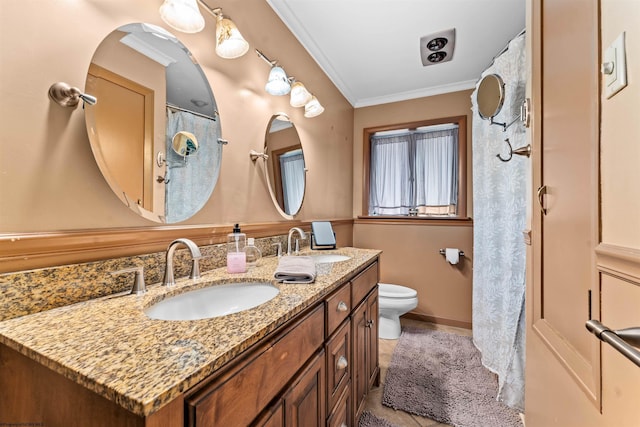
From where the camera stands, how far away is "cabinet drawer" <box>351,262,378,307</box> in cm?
120

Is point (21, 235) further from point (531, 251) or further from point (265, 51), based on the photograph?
point (531, 251)

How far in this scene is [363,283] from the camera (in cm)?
134

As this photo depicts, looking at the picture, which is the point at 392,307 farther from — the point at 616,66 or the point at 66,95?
the point at 66,95

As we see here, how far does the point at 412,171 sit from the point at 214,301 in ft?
7.91

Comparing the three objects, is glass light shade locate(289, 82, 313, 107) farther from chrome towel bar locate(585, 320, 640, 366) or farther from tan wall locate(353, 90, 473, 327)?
chrome towel bar locate(585, 320, 640, 366)

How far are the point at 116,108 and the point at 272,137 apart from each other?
0.83 m

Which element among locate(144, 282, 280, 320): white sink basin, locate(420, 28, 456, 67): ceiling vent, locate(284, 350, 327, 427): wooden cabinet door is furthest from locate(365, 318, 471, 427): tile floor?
locate(420, 28, 456, 67): ceiling vent

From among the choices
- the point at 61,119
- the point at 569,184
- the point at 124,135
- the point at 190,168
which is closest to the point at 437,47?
the point at 569,184

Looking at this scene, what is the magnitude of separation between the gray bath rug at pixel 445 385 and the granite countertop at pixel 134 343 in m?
1.24

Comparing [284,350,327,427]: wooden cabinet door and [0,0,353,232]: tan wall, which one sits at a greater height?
[0,0,353,232]: tan wall

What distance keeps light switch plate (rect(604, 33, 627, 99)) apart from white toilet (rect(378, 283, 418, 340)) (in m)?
1.89

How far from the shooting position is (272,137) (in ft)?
5.09

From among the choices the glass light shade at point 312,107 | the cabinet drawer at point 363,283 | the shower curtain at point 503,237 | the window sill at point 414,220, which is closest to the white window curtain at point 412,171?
the window sill at point 414,220

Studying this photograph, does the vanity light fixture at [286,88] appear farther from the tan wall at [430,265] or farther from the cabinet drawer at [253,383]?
the tan wall at [430,265]
